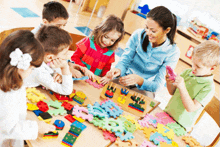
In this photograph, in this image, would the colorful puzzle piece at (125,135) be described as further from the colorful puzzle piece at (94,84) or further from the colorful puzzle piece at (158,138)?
the colorful puzzle piece at (94,84)

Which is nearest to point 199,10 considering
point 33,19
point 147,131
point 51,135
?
point 33,19

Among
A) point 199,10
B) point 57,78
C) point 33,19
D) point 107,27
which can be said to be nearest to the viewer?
point 57,78

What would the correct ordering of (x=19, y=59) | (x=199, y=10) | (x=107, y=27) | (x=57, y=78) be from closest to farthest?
(x=19, y=59), (x=57, y=78), (x=107, y=27), (x=199, y=10)

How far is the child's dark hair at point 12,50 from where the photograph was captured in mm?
648

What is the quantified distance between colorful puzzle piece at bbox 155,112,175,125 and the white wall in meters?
3.64

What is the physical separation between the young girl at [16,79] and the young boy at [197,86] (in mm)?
808

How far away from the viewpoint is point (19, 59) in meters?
0.62

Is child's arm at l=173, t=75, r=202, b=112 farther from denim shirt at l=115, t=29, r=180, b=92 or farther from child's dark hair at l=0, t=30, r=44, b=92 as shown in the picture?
child's dark hair at l=0, t=30, r=44, b=92

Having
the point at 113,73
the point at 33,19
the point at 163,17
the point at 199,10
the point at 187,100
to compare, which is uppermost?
the point at 199,10

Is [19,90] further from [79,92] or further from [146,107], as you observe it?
[146,107]

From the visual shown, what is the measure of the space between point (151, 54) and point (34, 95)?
951 millimetres

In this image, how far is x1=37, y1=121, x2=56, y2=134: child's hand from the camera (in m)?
0.72

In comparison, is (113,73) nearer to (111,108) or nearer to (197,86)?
(111,108)

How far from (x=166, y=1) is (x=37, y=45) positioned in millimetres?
4514
